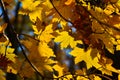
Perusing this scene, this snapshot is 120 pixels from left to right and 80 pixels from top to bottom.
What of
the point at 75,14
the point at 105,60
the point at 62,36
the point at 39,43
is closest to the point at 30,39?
the point at 39,43

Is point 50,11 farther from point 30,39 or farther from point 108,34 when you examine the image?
point 108,34

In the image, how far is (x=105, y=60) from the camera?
1.97 m

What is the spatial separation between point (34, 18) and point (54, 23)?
174 millimetres

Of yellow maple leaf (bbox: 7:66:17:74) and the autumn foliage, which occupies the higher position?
the autumn foliage

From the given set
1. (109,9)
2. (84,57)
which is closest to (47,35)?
(84,57)

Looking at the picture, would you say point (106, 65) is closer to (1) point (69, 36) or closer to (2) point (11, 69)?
(1) point (69, 36)

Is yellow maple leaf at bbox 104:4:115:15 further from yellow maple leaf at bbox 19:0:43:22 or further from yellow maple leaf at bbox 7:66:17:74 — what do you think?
yellow maple leaf at bbox 7:66:17:74

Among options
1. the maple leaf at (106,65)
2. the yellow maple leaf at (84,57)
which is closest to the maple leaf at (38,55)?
the yellow maple leaf at (84,57)

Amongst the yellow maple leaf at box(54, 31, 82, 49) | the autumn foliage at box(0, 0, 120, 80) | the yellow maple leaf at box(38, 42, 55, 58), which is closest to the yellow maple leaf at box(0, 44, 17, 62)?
the autumn foliage at box(0, 0, 120, 80)

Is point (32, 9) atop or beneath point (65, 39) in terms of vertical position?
atop

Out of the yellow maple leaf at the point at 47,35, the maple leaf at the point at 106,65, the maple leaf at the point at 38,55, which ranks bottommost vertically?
the maple leaf at the point at 106,65

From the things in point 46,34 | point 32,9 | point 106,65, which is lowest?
point 106,65

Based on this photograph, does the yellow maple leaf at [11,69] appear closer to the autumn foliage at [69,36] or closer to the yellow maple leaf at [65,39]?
the autumn foliage at [69,36]

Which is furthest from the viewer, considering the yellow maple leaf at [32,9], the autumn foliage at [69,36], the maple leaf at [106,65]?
the yellow maple leaf at [32,9]
